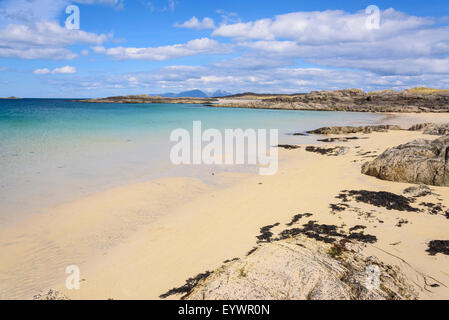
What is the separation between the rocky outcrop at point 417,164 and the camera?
9.08 metres

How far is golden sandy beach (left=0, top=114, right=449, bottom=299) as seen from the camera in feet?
17.1

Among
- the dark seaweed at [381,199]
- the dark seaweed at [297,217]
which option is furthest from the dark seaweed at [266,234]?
the dark seaweed at [381,199]

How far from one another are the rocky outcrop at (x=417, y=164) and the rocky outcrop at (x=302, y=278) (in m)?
6.63

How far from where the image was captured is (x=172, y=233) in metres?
7.23

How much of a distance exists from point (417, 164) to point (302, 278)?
27.9ft

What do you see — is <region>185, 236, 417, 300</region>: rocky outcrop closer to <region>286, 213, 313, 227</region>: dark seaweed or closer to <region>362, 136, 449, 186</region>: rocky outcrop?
<region>286, 213, 313, 227</region>: dark seaweed

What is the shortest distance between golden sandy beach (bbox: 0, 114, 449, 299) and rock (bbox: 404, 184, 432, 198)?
0.27m

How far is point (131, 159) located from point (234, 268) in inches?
553

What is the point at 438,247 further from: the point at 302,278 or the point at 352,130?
the point at 352,130

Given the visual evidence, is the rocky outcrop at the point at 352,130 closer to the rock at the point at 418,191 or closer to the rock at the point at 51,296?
the rock at the point at 418,191

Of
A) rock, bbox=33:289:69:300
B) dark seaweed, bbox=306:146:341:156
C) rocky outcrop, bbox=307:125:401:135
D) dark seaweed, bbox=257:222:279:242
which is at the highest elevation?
rocky outcrop, bbox=307:125:401:135

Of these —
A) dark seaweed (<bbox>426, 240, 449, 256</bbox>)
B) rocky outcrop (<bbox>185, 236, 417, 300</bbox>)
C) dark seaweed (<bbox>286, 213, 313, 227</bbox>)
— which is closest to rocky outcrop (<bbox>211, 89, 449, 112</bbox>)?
dark seaweed (<bbox>286, 213, 313, 227</bbox>)
